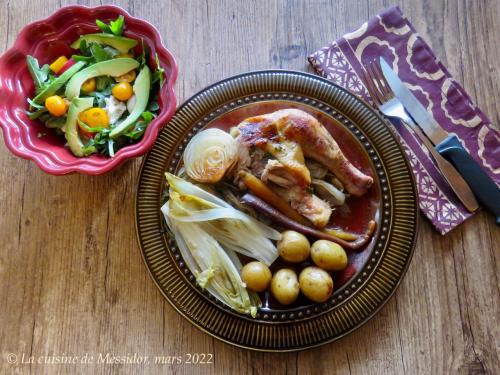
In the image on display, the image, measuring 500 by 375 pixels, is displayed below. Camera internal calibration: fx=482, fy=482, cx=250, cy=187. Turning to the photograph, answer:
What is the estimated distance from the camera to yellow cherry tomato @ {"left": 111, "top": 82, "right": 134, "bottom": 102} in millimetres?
1952

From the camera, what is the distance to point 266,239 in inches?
75.9

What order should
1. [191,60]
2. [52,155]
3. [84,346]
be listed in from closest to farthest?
[52,155] < [84,346] < [191,60]

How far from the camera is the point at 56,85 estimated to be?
6.36 ft

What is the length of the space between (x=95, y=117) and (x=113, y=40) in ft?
1.08

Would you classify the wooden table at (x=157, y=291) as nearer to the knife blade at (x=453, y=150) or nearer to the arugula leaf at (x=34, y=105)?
the knife blade at (x=453, y=150)

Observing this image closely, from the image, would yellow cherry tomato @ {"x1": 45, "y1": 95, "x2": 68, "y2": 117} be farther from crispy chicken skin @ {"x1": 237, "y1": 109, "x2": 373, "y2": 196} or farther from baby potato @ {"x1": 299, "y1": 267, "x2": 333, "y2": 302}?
baby potato @ {"x1": 299, "y1": 267, "x2": 333, "y2": 302}

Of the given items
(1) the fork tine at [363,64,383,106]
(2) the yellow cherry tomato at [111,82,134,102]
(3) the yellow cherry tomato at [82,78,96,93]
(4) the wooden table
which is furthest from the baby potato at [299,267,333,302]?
(3) the yellow cherry tomato at [82,78,96,93]

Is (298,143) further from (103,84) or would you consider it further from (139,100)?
(103,84)

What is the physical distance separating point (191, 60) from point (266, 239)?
3.01 ft

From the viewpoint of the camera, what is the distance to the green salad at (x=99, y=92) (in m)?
1.91

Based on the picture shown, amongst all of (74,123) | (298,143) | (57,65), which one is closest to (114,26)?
(57,65)

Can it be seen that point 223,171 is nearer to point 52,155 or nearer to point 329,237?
point 329,237

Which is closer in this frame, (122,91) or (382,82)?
(122,91)

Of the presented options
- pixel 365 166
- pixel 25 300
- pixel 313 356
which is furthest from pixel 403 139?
pixel 25 300
